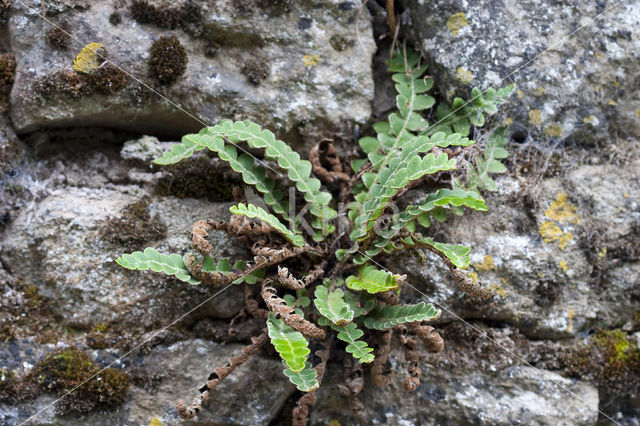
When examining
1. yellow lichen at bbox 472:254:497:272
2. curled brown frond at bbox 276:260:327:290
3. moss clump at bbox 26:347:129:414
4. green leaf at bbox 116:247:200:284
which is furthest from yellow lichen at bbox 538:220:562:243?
moss clump at bbox 26:347:129:414

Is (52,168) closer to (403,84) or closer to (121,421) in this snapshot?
(121,421)

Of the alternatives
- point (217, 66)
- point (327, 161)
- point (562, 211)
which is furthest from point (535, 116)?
point (217, 66)

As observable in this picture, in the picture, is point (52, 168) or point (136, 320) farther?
point (52, 168)

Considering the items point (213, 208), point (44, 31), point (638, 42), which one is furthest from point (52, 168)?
point (638, 42)

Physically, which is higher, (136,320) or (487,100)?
(487,100)

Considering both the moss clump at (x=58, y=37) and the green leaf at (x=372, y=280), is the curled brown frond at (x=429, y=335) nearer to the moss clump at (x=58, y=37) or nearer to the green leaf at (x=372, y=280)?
the green leaf at (x=372, y=280)

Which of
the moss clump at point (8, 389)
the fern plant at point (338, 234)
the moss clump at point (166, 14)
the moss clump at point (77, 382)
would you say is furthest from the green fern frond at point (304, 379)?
the moss clump at point (166, 14)
